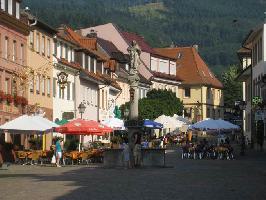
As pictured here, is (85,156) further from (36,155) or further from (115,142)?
(115,142)

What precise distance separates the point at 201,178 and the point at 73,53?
140ft

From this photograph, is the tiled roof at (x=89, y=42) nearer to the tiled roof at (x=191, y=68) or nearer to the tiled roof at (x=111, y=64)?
the tiled roof at (x=111, y=64)

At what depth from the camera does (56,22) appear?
583 ft

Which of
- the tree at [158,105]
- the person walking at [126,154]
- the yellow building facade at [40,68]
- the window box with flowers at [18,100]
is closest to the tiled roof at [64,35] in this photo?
the yellow building facade at [40,68]

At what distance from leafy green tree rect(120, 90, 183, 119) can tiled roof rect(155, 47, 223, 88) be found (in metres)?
26.8

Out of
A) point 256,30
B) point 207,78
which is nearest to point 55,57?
point 256,30

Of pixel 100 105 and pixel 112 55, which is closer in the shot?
pixel 100 105

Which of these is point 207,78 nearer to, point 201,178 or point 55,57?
point 55,57

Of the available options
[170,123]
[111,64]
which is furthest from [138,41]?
[170,123]

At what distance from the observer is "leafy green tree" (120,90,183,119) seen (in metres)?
96.1

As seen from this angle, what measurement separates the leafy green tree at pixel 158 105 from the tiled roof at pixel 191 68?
26798 millimetres

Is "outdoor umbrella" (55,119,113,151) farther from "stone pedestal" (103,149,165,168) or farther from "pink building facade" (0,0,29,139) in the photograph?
"pink building facade" (0,0,29,139)

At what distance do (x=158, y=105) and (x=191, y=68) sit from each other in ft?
124

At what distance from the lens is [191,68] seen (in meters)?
135
